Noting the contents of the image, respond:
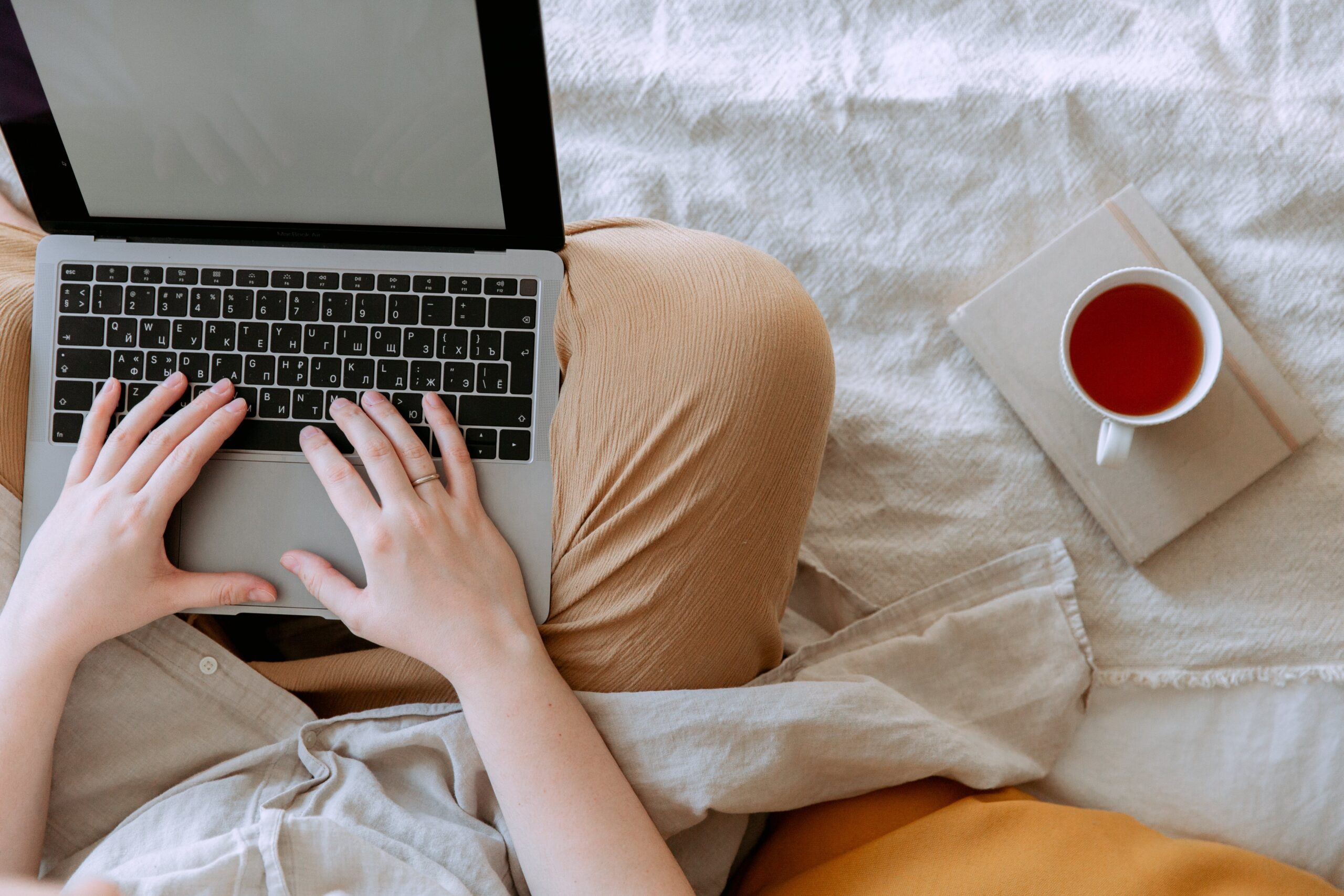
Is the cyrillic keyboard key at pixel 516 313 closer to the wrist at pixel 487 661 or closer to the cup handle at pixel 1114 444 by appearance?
the wrist at pixel 487 661

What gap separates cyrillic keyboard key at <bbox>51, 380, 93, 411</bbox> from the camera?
2.10 ft

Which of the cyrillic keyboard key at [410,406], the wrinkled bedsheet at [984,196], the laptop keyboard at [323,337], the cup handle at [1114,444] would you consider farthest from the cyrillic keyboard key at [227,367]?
the cup handle at [1114,444]

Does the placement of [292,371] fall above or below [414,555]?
above

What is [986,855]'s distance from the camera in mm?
649

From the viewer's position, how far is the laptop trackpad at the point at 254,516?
63 cm

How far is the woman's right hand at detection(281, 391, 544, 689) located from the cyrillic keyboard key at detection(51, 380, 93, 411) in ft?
0.53

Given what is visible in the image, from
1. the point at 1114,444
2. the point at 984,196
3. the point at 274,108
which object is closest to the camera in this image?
the point at 274,108

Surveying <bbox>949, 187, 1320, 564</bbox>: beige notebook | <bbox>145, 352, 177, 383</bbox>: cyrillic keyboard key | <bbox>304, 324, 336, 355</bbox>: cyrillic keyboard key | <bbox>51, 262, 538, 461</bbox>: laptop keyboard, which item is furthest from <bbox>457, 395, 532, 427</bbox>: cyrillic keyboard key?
<bbox>949, 187, 1320, 564</bbox>: beige notebook

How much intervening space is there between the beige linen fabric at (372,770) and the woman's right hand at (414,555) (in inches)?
3.3

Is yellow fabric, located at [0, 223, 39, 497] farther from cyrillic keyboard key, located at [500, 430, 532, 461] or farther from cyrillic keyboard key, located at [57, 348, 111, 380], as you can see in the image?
cyrillic keyboard key, located at [500, 430, 532, 461]

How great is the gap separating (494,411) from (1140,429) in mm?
576

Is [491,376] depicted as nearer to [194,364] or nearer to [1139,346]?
[194,364]

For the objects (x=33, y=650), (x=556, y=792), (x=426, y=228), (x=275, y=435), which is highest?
(x=426, y=228)

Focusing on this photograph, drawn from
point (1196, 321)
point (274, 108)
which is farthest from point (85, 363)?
point (1196, 321)
